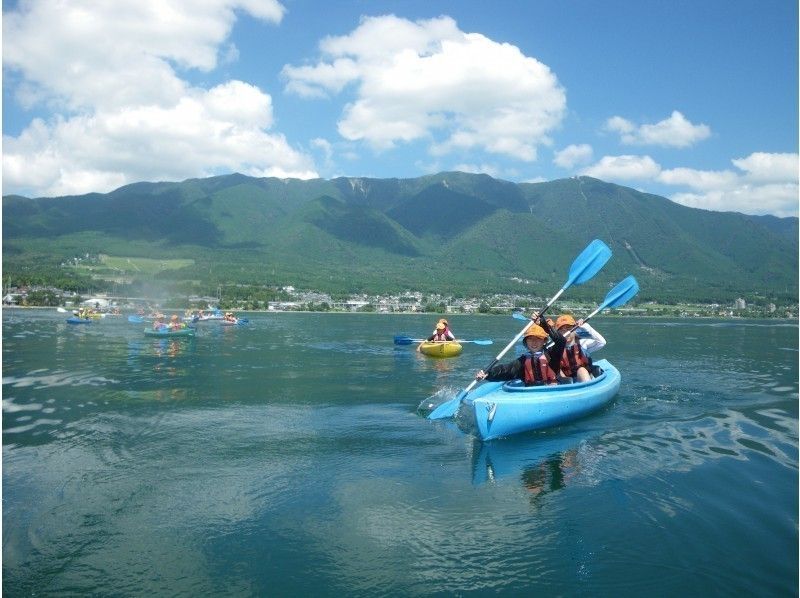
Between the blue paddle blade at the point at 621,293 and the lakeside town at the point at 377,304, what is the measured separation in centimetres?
7576

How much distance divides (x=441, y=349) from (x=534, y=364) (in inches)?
698

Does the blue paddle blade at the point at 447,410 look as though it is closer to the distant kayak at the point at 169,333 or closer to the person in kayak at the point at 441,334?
the person in kayak at the point at 441,334

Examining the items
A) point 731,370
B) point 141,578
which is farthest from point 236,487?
point 731,370

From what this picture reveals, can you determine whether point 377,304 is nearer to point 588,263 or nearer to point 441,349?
point 441,349

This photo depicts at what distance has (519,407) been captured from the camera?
13953 mm

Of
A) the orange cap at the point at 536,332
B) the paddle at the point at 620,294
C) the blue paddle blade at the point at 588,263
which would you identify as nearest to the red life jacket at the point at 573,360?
the blue paddle blade at the point at 588,263

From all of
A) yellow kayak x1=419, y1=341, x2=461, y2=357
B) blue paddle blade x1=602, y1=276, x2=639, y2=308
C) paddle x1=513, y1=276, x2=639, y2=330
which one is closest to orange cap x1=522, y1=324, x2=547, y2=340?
paddle x1=513, y1=276, x2=639, y2=330

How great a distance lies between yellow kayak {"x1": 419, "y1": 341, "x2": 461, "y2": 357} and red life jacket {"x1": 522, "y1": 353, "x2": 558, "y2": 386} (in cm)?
1740

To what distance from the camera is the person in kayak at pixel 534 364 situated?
14.6 m

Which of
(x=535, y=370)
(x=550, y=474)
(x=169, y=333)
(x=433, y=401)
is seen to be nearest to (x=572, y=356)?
(x=535, y=370)

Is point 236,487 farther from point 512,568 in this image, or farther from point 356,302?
point 356,302

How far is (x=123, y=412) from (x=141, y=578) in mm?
10638

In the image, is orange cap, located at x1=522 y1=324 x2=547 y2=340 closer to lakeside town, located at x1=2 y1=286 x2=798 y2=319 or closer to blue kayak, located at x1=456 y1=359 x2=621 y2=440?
blue kayak, located at x1=456 y1=359 x2=621 y2=440

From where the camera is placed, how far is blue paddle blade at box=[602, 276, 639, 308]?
782 inches
